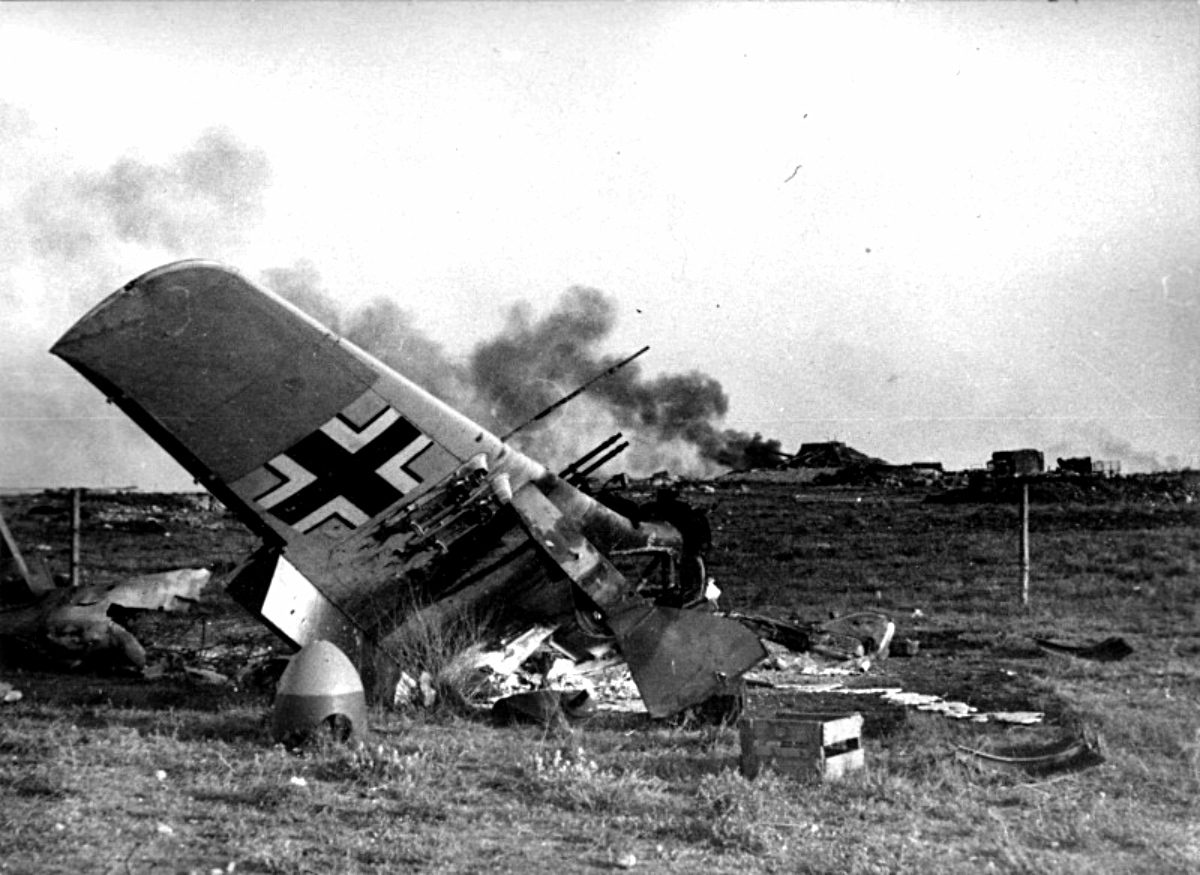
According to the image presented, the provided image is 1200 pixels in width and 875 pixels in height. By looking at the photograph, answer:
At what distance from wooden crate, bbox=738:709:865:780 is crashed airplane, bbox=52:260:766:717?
8.07 feet

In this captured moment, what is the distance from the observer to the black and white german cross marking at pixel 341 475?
9648 millimetres

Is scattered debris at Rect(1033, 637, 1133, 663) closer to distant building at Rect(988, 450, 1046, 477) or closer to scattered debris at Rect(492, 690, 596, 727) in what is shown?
scattered debris at Rect(492, 690, 596, 727)

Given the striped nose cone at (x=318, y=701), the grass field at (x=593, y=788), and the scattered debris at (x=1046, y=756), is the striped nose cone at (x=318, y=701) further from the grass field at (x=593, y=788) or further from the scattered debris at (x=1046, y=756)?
the scattered debris at (x=1046, y=756)

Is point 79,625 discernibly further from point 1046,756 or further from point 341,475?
point 1046,756

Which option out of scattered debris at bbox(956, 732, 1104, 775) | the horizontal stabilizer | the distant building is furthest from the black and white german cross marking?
the distant building

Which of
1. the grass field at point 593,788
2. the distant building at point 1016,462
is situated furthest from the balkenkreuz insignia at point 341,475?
the distant building at point 1016,462

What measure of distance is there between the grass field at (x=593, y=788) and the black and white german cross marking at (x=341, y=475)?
4.82 feet

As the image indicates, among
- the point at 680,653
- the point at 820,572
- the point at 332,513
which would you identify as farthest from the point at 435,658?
the point at 820,572

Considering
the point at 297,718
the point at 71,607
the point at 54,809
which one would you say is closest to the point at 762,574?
the point at 71,607

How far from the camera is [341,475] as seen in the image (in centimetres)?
970

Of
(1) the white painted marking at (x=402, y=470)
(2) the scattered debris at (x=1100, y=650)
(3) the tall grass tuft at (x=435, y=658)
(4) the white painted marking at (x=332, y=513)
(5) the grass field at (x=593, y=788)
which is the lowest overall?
(5) the grass field at (x=593, y=788)

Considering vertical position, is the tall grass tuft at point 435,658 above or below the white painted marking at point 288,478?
below

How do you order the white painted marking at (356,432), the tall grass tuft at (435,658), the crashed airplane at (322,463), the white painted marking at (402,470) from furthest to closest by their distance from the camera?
the white painted marking at (402,470) → the white painted marking at (356,432) → the crashed airplane at (322,463) → the tall grass tuft at (435,658)

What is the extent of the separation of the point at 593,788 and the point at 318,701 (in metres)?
1.90
